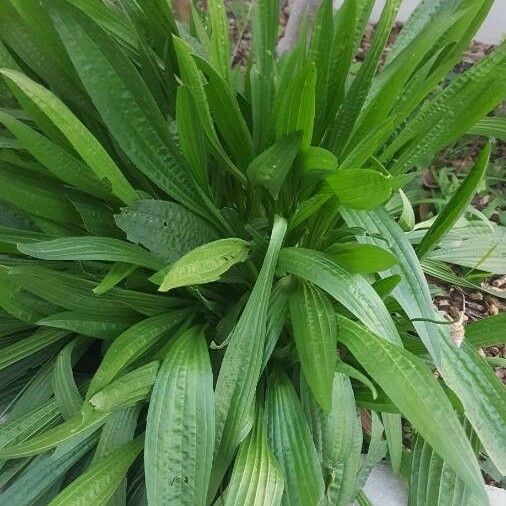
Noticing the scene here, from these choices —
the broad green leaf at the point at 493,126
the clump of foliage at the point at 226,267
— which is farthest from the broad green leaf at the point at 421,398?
the broad green leaf at the point at 493,126

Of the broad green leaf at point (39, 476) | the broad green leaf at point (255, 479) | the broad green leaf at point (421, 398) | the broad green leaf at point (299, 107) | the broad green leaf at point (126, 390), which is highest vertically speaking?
the broad green leaf at point (299, 107)

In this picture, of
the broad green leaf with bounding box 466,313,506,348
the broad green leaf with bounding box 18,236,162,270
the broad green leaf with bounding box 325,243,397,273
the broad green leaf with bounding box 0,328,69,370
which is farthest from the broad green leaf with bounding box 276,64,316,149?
the broad green leaf with bounding box 0,328,69,370

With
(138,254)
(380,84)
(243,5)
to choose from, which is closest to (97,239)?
(138,254)

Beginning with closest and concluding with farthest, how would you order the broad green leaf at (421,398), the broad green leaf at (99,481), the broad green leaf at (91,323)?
the broad green leaf at (421,398) < the broad green leaf at (99,481) < the broad green leaf at (91,323)

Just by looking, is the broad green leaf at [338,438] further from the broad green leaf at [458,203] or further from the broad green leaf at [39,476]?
the broad green leaf at [39,476]

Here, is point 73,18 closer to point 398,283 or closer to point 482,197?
point 398,283

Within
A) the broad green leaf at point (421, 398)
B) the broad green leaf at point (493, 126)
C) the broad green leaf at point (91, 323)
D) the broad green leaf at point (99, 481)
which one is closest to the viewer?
the broad green leaf at point (421, 398)

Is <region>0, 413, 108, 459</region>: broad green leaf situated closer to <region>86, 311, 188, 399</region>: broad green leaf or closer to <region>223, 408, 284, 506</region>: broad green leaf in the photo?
<region>86, 311, 188, 399</region>: broad green leaf
